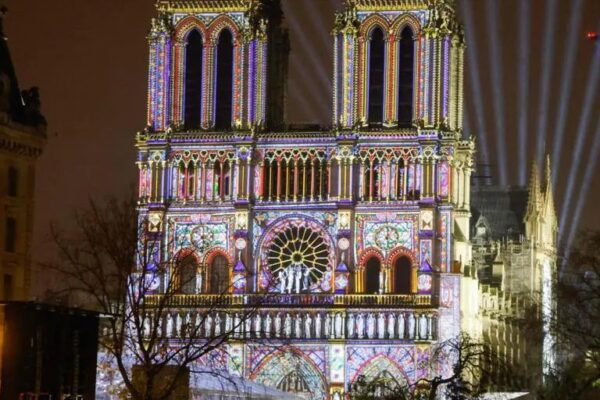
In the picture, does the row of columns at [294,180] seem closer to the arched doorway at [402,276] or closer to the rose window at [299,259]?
the rose window at [299,259]

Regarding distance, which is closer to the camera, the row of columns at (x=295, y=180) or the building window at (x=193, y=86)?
the row of columns at (x=295, y=180)

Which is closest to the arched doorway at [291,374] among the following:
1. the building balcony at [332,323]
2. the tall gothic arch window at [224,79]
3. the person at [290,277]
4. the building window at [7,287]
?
the building balcony at [332,323]

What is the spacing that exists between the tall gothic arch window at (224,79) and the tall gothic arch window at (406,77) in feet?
33.5

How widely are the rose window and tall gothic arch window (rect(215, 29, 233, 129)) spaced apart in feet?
25.4

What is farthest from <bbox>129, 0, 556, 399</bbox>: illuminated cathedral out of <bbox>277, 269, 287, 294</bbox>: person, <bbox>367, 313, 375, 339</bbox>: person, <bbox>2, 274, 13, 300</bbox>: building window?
<bbox>2, 274, 13, 300</bbox>: building window

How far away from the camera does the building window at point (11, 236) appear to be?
94.2m

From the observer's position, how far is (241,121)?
132 metres

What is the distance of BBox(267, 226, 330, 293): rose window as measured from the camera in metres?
131

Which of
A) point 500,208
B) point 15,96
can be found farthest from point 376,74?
point 500,208

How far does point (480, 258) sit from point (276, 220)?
3192 cm

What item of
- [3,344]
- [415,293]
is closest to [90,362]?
[3,344]

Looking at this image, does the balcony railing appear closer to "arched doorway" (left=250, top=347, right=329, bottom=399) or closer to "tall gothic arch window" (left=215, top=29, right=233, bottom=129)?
"arched doorway" (left=250, top=347, right=329, bottom=399)

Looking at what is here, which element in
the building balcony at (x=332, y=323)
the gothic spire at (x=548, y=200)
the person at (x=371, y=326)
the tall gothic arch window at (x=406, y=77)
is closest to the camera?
the building balcony at (x=332, y=323)

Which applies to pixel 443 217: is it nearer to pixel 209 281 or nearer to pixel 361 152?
pixel 361 152
